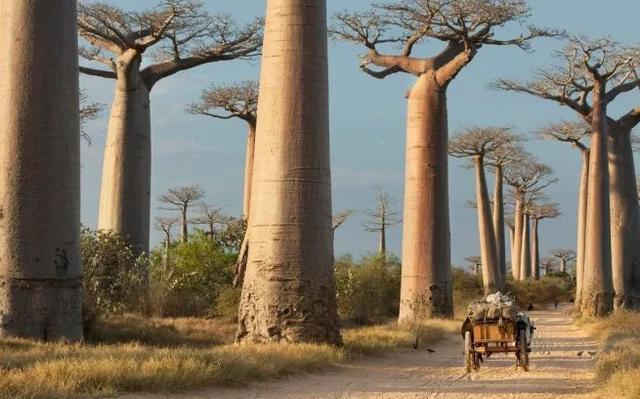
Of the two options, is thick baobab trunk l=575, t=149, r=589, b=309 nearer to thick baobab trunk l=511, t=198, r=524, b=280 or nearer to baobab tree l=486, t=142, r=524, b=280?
baobab tree l=486, t=142, r=524, b=280

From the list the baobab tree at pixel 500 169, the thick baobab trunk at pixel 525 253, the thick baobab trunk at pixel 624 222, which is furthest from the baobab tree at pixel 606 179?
the thick baobab trunk at pixel 525 253

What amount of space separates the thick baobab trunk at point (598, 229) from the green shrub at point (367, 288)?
399 cm

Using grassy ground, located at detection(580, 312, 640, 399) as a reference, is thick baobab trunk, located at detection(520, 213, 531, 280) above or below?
above

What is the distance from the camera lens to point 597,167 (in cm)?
1803

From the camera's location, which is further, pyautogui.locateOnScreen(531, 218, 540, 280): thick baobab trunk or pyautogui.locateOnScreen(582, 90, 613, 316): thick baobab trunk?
pyautogui.locateOnScreen(531, 218, 540, 280): thick baobab trunk

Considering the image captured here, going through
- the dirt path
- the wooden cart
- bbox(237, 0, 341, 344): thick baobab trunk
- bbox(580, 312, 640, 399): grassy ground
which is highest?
bbox(237, 0, 341, 344): thick baobab trunk

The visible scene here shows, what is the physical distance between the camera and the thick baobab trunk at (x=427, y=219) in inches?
621

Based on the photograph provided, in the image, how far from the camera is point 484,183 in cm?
2742

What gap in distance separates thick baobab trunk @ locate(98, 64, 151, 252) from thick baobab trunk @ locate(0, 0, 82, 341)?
6728 millimetres

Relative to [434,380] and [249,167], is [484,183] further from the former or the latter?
[434,380]

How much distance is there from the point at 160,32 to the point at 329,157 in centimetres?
778

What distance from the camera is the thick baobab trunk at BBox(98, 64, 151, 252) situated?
1647cm

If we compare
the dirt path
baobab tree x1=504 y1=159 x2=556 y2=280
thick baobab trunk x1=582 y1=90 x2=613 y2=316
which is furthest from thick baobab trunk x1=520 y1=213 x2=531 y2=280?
the dirt path

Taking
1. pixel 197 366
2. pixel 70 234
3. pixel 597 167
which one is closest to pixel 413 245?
pixel 597 167
